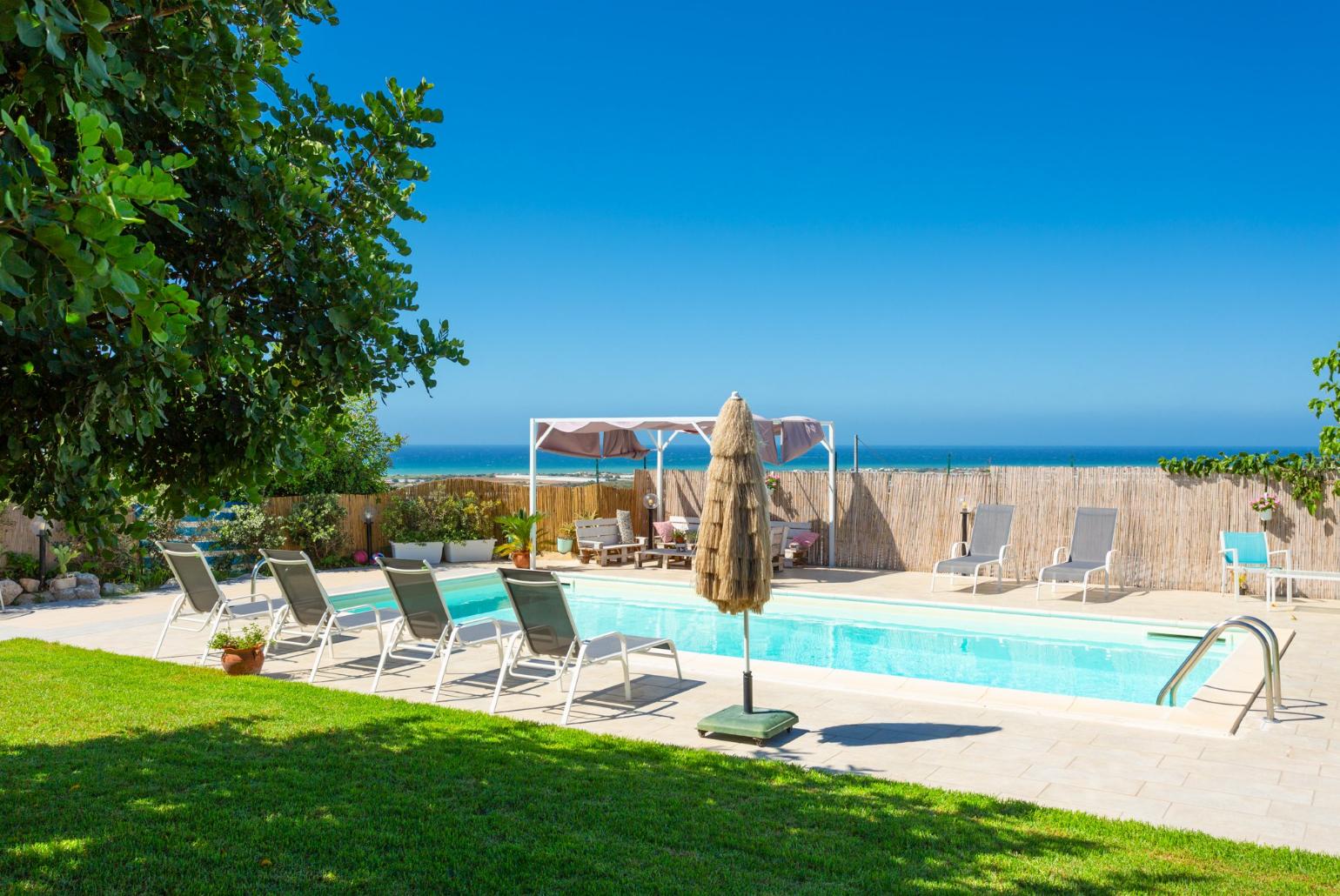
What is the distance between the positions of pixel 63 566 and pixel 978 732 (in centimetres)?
1150

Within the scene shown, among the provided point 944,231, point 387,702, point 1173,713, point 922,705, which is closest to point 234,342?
point 387,702

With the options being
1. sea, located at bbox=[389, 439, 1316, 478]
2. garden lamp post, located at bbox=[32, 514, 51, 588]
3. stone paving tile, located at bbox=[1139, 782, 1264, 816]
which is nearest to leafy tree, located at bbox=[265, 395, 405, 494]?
garden lamp post, located at bbox=[32, 514, 51, 588]

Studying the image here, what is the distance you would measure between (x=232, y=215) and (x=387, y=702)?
14.5 ft

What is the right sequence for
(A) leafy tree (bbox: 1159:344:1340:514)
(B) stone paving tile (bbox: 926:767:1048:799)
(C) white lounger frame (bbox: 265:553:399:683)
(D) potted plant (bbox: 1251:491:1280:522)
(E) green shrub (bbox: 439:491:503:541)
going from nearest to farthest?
(B) stone paving tile (bbox: 926:767:1048:799) < (C) white lounger frame (bbox: 265:553:399:683) < (A) leafy tree (bbox: 1159:344:1340:514) < (D) potted plant (bbox: 1251:491:1280:522) < (E) green shrub (bbox: 439:491:503:541)

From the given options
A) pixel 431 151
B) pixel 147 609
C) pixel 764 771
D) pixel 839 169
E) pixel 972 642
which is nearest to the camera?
pixel 431 151

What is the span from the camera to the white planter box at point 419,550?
15.5m

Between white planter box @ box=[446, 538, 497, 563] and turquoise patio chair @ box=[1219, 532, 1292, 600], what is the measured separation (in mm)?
11105

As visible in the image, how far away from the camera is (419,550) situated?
15.6m

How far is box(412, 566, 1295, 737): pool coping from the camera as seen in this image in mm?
6086

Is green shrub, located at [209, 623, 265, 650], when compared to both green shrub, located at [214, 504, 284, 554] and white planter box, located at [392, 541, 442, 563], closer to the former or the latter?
green shrub, located at [214, 504, 284, 554]

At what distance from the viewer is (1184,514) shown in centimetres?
1259

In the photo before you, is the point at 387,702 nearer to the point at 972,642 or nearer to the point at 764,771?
the point at 764,771

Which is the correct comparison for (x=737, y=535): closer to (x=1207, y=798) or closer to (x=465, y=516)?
(x=1207, y=798)

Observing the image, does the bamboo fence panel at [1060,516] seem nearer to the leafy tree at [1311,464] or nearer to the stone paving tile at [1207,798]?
the leafy tree at [1311,464]
